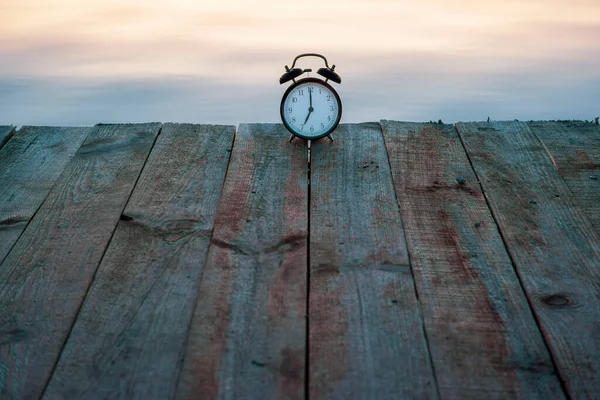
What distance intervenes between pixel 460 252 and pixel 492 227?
196mm

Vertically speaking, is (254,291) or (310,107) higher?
(310,107)

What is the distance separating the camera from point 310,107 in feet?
9.22

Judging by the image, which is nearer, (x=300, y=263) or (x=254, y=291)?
(x=254, y=291)

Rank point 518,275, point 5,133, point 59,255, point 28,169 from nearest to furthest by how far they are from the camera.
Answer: point 518,275
point 59,255
point 28,169
point 5,133

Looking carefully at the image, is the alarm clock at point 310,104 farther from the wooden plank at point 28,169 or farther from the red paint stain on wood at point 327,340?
the red paint stain on wood at point 327,340

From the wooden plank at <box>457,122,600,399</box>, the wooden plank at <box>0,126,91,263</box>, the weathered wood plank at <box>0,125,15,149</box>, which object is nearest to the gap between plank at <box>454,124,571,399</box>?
the wooden plank at <box>457,122,600,399</box>

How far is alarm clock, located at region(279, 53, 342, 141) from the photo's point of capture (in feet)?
9.18

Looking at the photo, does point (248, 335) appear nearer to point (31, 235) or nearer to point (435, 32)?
point (31, 235)

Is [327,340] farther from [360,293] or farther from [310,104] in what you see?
[310,104]

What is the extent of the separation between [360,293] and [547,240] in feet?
2.01

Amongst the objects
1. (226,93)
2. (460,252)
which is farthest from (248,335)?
(226,93)

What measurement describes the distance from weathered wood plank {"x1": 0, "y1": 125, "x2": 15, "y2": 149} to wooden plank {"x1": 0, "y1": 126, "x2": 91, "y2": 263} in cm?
2

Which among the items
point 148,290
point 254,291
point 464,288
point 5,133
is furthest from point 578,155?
point 5,133

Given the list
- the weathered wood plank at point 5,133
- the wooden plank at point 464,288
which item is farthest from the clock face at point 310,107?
the weathered wood plank at point 5,133
